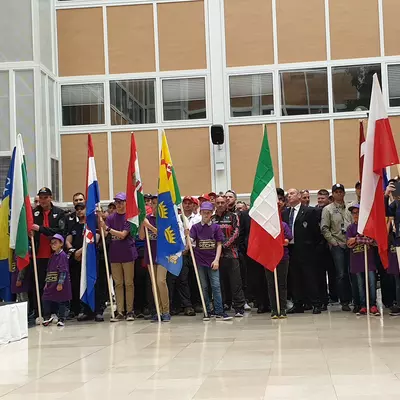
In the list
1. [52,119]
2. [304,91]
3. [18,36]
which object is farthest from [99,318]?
[304,91]

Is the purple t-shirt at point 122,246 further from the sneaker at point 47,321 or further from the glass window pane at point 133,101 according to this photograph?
the glass window pane at point 133,101

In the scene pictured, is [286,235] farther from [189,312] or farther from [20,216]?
[20,216]

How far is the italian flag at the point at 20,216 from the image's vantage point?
13.9 metres

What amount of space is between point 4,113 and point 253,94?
20.9 ft

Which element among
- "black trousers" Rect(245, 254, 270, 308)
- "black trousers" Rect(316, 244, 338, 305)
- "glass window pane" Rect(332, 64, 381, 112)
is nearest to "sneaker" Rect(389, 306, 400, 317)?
"black trousers" Rect(316, 244, 338, 305)

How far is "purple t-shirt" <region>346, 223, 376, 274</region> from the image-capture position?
13.9m

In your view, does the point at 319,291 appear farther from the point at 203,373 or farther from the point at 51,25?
the point at 51,25

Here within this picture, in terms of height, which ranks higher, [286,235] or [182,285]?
[286,235]

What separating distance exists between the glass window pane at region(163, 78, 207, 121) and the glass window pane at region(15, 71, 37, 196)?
140 inches

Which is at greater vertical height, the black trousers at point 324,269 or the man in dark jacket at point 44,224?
the man in dark jacket at point 44,224

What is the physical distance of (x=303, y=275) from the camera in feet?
48.2

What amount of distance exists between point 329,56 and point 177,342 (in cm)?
1269

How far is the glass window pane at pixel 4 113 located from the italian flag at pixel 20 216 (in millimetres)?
6500

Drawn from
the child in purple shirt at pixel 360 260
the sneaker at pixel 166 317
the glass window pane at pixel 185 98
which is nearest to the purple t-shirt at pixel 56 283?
the sneaker at pixel 166 317
